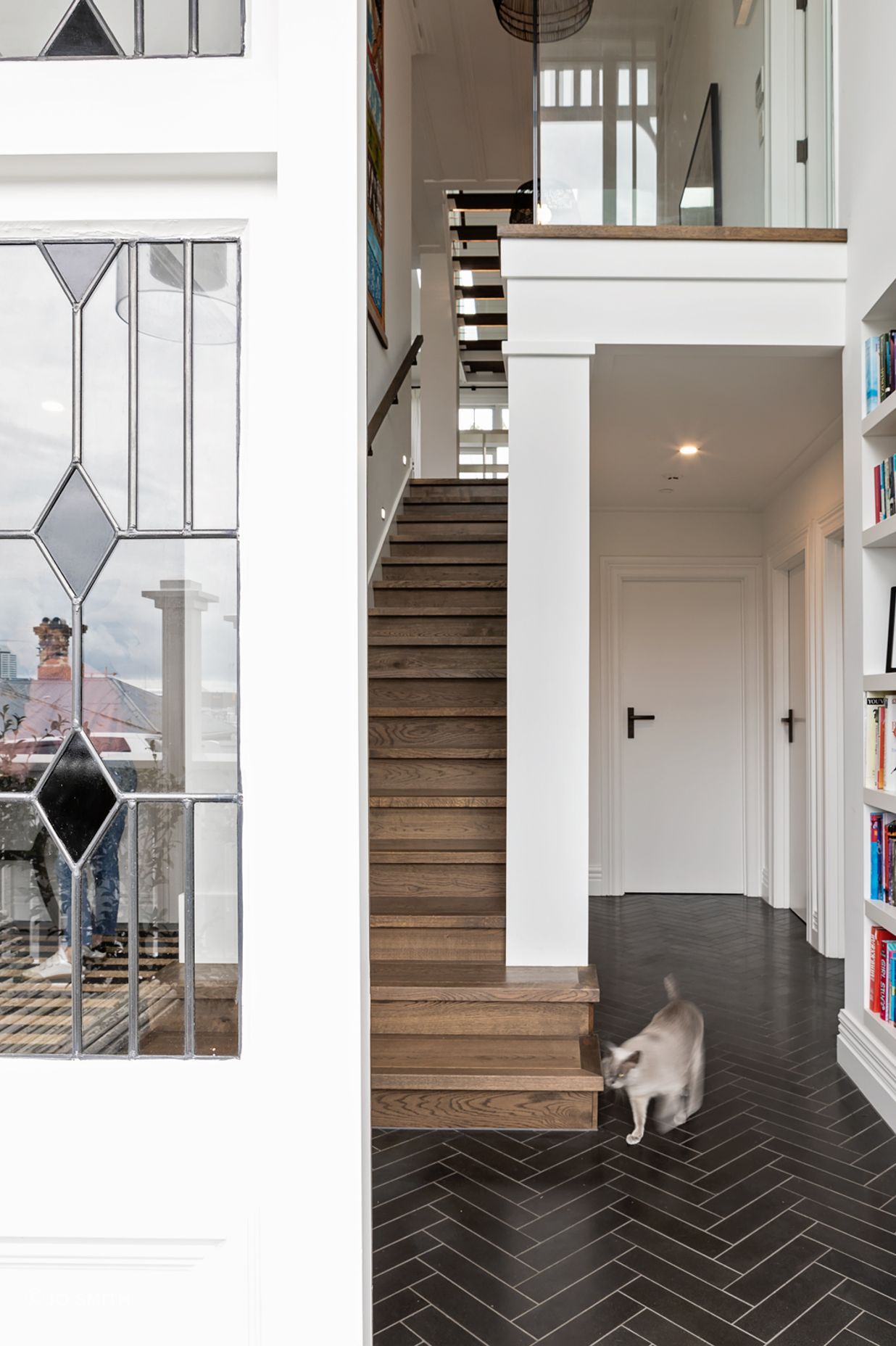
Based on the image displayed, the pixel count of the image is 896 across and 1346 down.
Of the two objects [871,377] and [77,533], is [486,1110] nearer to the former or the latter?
[77,533]

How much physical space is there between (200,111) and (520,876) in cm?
258

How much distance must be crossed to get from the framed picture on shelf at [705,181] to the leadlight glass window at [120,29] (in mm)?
2744

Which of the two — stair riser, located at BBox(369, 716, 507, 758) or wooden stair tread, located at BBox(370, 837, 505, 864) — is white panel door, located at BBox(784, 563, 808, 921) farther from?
wooden stair tread, located at BBox(370, 837, 505, 864)

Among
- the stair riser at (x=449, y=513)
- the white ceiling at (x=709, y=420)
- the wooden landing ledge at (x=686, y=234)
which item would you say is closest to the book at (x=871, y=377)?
the white ceiling at (x=709, y=420)

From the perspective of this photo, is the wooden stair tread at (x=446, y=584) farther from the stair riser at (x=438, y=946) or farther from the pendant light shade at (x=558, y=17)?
the pendant light shade at (x=558, y=17)

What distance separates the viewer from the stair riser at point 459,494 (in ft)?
20.8

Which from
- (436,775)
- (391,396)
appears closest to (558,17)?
(391,396)

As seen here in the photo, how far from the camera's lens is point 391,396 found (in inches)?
229

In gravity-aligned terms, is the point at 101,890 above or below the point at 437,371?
below

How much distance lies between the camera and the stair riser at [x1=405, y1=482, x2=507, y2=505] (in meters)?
6.35

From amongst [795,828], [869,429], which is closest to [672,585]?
[795,828]

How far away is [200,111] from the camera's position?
1038mm

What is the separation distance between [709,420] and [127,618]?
12.2 ft

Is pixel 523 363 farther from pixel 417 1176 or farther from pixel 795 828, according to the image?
pixel 795 828
